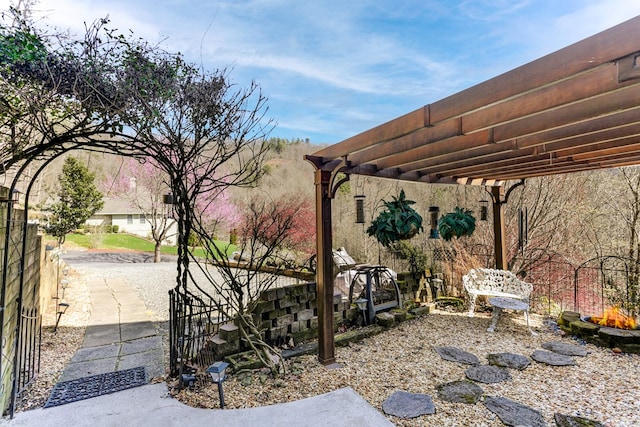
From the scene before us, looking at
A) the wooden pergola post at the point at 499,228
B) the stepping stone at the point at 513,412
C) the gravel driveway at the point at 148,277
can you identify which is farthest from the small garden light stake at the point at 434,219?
the gravel driveway at the point at 148,277

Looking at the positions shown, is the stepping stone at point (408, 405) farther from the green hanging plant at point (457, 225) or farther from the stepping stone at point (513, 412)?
the green hanging plant at point (457, 225)

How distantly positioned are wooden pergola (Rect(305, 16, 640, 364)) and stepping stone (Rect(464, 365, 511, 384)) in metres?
1.36

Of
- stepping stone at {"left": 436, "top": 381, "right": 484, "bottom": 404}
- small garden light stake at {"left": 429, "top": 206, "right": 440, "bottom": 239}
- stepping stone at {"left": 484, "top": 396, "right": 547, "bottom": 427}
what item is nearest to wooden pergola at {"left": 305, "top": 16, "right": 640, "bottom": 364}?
small garden light stake at {"left": 429, "top": 206, "right": 440, "bottom": 239}

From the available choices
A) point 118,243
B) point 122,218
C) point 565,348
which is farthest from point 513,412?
point 122,218

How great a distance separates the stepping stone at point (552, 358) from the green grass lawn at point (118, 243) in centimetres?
1141

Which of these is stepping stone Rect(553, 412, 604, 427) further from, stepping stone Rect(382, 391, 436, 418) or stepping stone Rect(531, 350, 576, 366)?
stepping stone Rect(531, 350, 576, 366)

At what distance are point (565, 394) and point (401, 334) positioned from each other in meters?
1.80

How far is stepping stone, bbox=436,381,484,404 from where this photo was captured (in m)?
2.58

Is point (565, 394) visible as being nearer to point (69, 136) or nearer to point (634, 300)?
point (634, 300)

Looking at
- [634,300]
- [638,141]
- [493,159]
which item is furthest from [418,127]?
[634,300]

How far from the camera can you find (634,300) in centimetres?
438

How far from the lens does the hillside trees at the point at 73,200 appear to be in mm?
10195

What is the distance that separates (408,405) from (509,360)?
5.00ft

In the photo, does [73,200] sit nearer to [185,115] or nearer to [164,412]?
[185,115]
